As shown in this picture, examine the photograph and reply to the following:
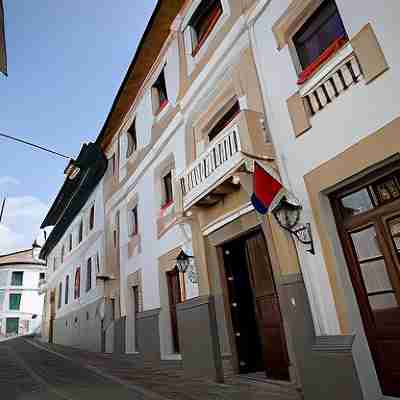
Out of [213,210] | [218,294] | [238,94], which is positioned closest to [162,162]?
[213,210]

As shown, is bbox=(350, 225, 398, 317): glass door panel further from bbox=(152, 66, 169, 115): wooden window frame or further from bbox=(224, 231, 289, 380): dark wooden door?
bbox=(152, 66, 169, 115): wooden window frame

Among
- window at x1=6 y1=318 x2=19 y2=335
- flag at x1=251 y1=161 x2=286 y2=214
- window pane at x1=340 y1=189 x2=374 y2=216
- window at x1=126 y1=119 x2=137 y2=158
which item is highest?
window at x1=126 y1=119 x2=137 y2=158

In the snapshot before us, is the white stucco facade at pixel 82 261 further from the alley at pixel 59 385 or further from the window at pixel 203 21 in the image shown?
the window at pixel 203 21

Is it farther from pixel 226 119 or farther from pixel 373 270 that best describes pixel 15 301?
pixel 373 270

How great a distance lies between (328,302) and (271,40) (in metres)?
4.28

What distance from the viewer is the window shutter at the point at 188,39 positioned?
26.4 feet

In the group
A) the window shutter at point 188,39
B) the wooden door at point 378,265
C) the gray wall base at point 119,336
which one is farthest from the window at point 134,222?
the wooden door at point 378,265

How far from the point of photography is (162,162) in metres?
8.95

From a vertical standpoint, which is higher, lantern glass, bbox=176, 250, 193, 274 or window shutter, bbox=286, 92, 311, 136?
window shutter, bbox=286, 92, 311, 136

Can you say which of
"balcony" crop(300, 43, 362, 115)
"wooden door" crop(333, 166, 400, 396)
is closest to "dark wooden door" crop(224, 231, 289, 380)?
"wooden door" crop(333, 166, 400, 396)

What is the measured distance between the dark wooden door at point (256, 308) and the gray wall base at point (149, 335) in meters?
2.79

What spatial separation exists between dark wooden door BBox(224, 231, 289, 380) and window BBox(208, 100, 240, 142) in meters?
→ 2.43

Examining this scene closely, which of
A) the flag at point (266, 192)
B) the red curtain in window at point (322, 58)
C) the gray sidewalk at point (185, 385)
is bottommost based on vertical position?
the gray sidewalk at point (185, 385)

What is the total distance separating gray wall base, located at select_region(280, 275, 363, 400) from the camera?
3.64 meters
